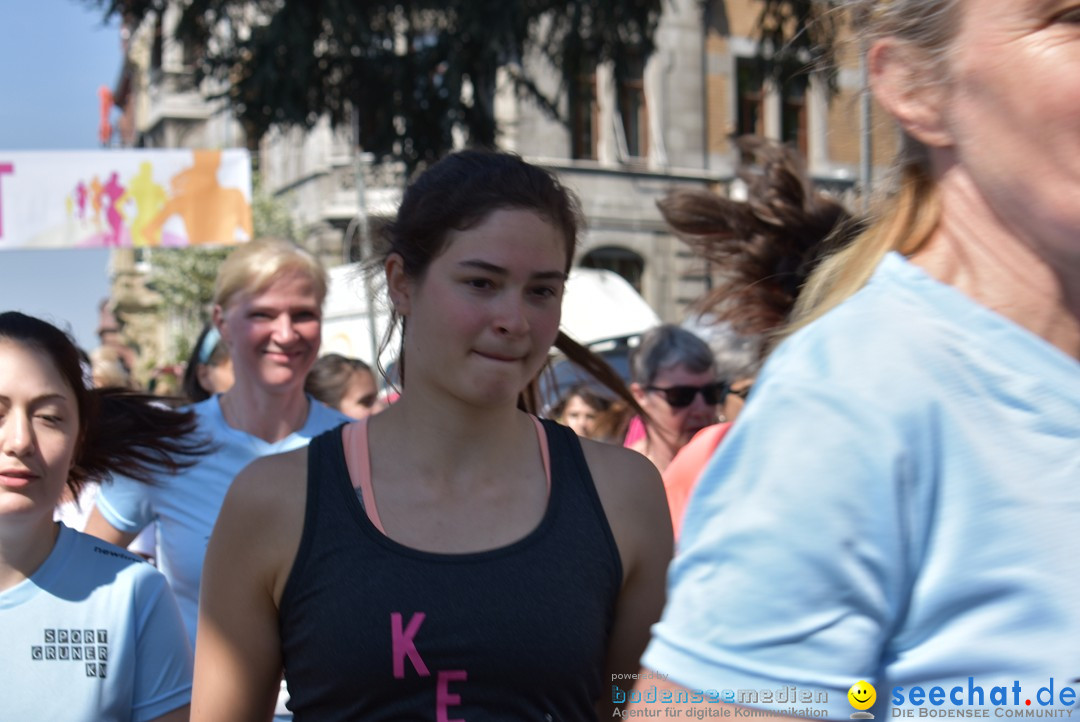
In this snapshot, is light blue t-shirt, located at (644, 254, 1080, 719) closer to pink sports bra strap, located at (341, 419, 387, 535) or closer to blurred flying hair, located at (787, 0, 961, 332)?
blurred flying hair, located at (787, 0, 961, 332)

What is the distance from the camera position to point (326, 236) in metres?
26.2

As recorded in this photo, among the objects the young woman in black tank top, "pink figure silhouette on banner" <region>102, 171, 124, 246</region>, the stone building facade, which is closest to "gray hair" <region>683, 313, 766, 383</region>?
the young woman in black tank top

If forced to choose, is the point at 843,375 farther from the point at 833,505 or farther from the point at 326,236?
the point at 326,236

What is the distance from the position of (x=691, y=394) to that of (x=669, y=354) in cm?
20

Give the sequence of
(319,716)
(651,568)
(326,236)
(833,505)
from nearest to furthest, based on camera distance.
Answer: (833,505)
(319,716)
(651,568)
(326,236)

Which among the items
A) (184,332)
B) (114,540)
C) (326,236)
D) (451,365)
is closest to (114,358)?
(114,540)

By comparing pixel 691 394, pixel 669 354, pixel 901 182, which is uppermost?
pixel 901 182

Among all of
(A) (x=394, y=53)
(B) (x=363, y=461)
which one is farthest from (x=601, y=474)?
(A) (x=394, y=53)

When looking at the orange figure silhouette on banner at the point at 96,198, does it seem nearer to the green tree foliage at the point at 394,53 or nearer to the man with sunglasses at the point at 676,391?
the green tree foliage at the point at 394,53

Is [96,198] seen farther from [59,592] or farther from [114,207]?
[59,592]

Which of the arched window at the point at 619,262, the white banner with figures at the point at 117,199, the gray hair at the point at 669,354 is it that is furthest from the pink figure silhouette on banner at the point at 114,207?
the arched window at the point at 619,262

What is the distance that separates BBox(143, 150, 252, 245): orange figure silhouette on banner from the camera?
10445 mm

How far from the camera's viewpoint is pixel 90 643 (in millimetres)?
2576

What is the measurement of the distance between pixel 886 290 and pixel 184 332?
2919 cm
